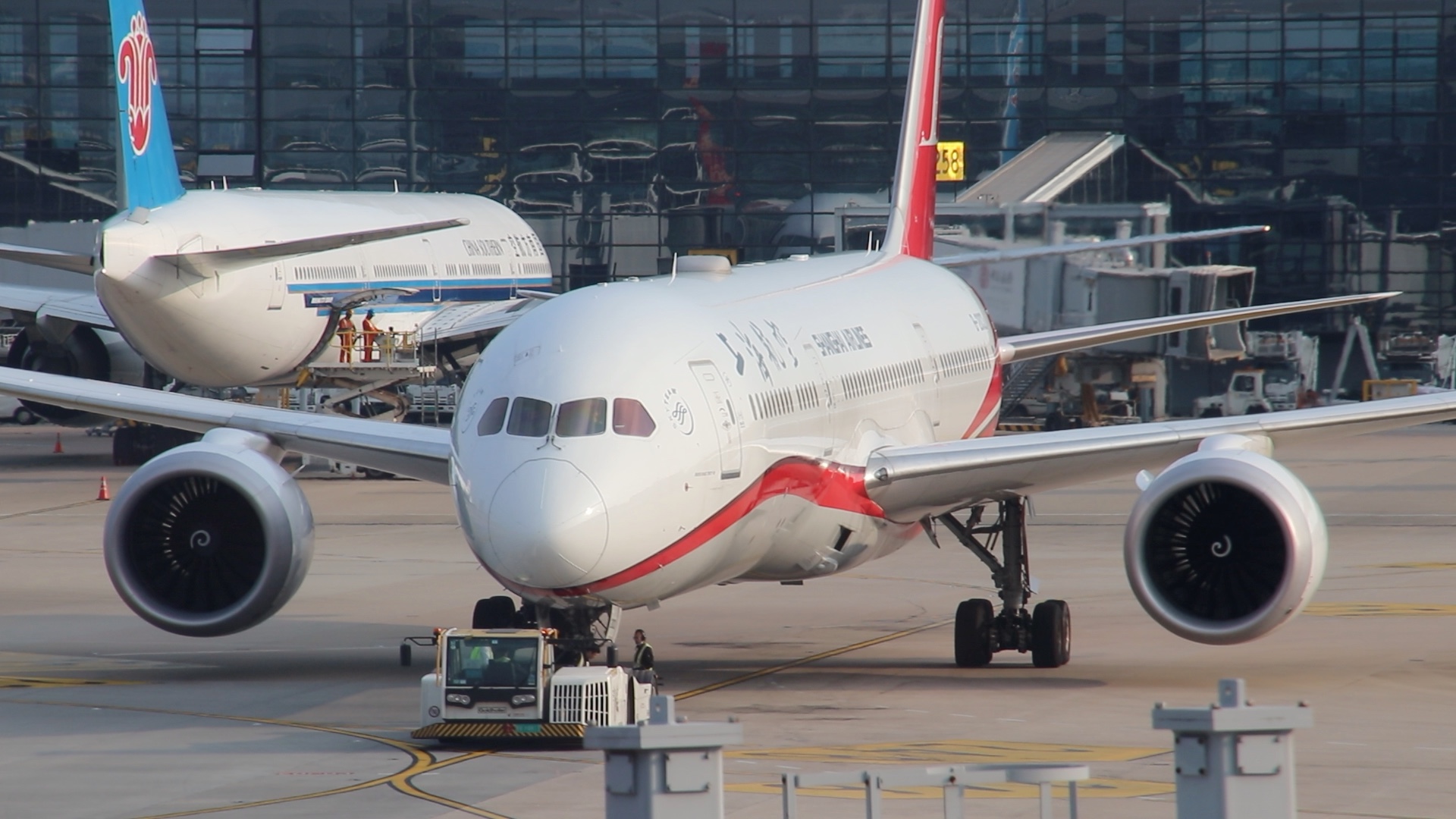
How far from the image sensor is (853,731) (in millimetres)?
13938

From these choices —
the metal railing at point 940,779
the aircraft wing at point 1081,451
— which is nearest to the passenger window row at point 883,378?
the aircraft wing at point 1081,451

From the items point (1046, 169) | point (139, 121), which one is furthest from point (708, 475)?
point (1046, 169)

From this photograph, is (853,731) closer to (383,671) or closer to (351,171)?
(383,671)

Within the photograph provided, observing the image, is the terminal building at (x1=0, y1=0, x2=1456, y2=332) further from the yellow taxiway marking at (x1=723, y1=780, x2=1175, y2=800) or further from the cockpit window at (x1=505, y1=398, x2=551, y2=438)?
the yellow taxiway marking at (x1=723, y1=780, x2=1175, y2=800)

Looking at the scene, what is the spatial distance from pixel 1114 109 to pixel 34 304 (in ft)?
102

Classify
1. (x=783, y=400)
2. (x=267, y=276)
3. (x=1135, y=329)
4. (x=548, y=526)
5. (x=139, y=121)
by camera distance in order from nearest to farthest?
(x=548, y=526) < (x=783, y=400) < (x=1135, y=329) < (x=139, y=121) < (x=267, y=276)

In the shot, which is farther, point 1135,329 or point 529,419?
point 1135,329

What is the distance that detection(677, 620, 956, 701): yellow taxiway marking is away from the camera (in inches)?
630

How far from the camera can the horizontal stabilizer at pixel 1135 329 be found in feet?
66.9

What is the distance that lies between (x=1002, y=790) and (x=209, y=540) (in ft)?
24.1

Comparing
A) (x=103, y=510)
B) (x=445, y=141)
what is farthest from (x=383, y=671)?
(x=445, y=141)

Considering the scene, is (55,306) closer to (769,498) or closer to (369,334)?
(369,334)

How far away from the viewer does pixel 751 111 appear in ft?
190

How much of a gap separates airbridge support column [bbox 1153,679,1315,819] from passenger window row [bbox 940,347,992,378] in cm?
1490
